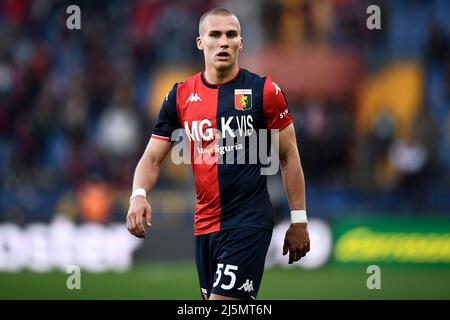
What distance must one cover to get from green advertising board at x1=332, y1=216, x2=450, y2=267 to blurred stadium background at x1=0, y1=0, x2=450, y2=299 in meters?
0.02

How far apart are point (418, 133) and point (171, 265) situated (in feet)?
15.7

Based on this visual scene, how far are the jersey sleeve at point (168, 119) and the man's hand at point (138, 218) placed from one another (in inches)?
23.5

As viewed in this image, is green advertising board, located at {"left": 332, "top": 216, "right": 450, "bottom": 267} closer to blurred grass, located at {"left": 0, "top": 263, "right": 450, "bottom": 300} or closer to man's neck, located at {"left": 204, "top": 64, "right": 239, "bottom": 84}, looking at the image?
blurred grass, located at {"left": 0, "top": 263, "right": 450, "bottom": 300}

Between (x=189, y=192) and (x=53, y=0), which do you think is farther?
(x=53, y=0)

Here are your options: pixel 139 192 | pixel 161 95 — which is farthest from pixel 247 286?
pixel 161 95

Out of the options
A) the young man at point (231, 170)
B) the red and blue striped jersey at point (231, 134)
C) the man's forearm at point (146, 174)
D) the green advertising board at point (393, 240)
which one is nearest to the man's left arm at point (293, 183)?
the young man at point (231, 170)

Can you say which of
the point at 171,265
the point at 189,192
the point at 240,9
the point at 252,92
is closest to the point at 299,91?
the point at 240,9

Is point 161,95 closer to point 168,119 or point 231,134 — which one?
point 168,119

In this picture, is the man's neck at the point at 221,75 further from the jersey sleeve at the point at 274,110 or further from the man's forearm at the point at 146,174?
the man's forearm at the point at 146,174

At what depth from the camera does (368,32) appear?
63.0ft

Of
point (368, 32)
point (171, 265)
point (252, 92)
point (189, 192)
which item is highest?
point (368, 32)

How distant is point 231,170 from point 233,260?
621 mm

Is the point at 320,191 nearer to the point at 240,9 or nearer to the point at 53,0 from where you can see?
the point at 240,9

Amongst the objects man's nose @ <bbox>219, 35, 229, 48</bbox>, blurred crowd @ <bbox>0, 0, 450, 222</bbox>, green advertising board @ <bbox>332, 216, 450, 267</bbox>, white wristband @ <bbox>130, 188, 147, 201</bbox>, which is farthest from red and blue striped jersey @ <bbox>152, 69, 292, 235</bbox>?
blurred crowd @ <bbox>0, 0, 450, 222</bbox>
